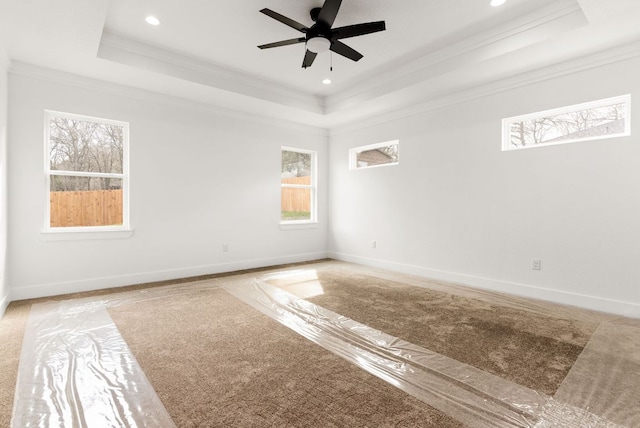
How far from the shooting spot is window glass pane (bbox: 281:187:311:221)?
595 cm

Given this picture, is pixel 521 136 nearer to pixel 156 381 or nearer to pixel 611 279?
pixel 611 279

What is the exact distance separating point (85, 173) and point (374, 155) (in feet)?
14.3

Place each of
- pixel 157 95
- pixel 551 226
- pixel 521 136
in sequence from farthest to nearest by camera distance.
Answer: pixel 157 95
pixel 521 136
pixel 551 226

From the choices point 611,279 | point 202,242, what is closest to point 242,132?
point 202,242

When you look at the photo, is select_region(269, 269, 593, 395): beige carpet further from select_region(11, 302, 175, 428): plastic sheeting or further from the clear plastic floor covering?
select_region(11, 302, 175, 428): plastic sheeting

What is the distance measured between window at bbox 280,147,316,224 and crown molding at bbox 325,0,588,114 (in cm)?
165

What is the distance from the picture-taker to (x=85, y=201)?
13.2ft

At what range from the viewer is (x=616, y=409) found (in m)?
1.65

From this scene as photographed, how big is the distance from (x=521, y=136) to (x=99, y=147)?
5411 mm

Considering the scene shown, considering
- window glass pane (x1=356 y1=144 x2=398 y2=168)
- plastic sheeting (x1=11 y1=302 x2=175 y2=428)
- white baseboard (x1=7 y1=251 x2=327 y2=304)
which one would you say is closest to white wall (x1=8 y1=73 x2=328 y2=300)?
white baseboard (x1=7 y1=251 x2=327 y2=304)

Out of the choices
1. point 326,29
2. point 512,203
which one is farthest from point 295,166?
point 512,203

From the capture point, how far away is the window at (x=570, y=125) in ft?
10.6

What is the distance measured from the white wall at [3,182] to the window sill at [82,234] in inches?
15.6

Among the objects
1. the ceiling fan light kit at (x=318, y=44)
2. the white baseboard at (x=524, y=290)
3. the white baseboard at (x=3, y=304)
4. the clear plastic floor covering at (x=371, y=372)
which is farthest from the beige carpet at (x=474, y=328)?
the white baseboard at (x=3, y=304)
